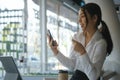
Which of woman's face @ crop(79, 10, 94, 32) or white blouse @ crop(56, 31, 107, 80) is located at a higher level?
woman's face @ crop(79, 10, 94, 32)

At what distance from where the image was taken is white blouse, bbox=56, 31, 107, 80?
5.31 ft

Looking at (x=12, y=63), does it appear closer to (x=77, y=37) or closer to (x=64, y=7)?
(x=77, y=37)

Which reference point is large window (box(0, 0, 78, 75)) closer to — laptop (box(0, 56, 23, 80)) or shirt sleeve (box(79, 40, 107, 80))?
laptop (box(0, 56, 23, 80))

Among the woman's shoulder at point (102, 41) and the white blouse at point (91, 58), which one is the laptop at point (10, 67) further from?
the woman's shoulder at point (102, 41)

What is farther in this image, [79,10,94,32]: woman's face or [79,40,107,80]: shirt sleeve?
[79,10,94,32]: woman's face

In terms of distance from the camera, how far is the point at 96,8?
1812mm

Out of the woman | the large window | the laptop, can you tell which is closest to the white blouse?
the woman

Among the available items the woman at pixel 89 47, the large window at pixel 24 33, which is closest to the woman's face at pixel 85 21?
the woman at pixel 89 47

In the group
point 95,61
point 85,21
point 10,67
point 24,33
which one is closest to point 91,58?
point 95,61

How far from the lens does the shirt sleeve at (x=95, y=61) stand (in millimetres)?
1607

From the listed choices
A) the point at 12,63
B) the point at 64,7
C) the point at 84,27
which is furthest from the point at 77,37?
the point at 64,7

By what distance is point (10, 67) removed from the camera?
69.7 inches

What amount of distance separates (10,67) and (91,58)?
520 mm

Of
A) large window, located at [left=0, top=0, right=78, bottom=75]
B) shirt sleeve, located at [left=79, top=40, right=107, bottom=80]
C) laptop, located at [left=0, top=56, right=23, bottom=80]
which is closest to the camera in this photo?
shirt sleeve, located at [left=79, top=40, right=107, bottom=80]
